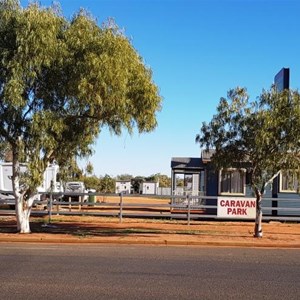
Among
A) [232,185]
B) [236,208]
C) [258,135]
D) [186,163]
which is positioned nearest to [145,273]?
[258,135]

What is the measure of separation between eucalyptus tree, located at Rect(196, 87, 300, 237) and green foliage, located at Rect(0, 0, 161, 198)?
2.18m

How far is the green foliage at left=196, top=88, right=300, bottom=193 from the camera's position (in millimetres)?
15961

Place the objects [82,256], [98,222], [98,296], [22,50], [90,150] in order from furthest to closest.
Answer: [98,222] < [90,150] < [22,50] < [82,256] < [98,296]

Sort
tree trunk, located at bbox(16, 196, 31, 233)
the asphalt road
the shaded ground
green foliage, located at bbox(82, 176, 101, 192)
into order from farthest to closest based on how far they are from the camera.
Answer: green foliage, located at bbox(82, 176, 101, 192) < tree trunk, located at bbox(16, 196, 31, 233) < the shaded ground < the asphalt road

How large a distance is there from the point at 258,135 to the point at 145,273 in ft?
23.8

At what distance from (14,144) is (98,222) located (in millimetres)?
6910

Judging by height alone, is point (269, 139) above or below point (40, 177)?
above

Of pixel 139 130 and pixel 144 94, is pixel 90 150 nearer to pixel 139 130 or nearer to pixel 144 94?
pixel 139 130

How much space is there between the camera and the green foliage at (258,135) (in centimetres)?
1596

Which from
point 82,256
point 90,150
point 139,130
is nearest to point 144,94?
point 139,130

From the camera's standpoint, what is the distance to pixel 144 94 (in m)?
16.3

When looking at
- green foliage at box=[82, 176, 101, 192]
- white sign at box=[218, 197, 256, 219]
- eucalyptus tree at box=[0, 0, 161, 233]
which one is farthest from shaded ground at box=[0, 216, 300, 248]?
green foliage at box=[82, 176, 101, 192]

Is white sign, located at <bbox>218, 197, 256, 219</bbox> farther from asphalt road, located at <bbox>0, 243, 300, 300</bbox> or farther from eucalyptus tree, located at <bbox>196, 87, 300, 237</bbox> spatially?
asphalt road, located at <bbox>0, 243, 300, 300</bbox>

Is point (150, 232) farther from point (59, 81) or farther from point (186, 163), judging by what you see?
point (186, 163)
